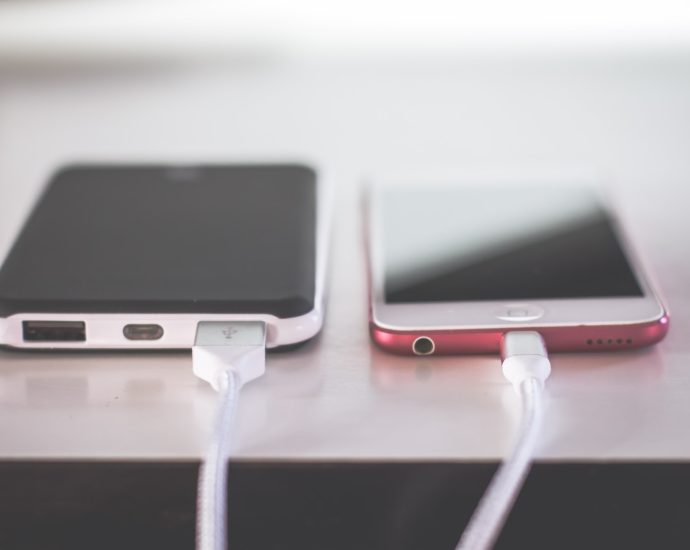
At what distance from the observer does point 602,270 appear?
55 cm

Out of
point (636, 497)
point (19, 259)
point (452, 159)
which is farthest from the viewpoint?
point (452, 159)

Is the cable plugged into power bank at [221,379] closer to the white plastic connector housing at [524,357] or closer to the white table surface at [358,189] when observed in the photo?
the white table surface at [358,189]

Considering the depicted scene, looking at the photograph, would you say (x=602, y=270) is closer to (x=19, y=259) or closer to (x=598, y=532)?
Result: (x=598, y=532)

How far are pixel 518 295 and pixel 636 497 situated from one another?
0.14 m

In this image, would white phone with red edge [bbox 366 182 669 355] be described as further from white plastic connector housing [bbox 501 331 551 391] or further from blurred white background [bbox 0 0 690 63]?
blurred white background [bbox 0 0 690 63]

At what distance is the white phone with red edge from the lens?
1.64 ft

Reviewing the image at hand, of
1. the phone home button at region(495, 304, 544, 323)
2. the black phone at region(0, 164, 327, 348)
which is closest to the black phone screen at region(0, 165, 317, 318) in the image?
the black phone at region(0, 164, 327, 348)

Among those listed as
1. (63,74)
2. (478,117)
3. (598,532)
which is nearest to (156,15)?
(63,74)

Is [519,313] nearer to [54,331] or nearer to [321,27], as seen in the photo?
[54,331]

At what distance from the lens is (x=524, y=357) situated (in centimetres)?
48

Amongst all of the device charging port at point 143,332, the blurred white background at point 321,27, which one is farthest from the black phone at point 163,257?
the blurred white background at point 321,27

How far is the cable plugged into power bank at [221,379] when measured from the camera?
396 mm

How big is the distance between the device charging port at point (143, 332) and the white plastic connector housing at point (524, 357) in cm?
19

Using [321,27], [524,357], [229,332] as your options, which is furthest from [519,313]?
[321,27]
